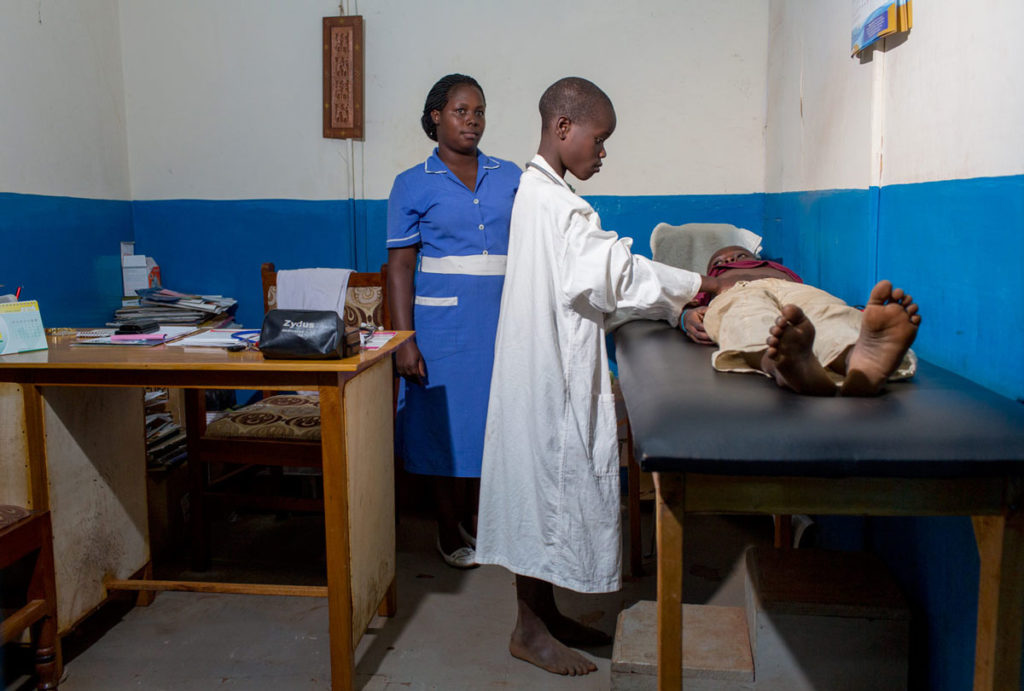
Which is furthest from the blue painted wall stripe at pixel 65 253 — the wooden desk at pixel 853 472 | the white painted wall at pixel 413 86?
the wooden desk at pixel 853 472

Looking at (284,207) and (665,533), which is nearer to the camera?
(665,533)

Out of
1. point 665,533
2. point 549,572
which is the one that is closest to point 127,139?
point 549,572

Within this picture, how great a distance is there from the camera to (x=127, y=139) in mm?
4086

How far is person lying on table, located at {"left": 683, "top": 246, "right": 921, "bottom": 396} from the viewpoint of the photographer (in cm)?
144

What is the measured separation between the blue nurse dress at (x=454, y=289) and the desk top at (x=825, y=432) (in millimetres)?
1340

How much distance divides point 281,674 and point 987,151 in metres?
2.15

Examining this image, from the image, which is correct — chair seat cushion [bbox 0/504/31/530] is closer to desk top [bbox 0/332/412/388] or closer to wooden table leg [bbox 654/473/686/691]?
desk top [bbox 0/332/412/388]

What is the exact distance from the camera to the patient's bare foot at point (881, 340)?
1462 millimetres

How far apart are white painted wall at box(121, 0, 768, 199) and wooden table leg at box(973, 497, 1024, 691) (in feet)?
8.98

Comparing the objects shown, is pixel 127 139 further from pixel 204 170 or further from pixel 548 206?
pixel 548 206

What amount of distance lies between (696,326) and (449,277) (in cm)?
101

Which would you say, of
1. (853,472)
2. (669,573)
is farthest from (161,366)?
(853,472)

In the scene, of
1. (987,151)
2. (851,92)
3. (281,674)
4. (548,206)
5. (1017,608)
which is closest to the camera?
(1017,608)

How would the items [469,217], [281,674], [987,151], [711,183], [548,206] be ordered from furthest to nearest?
[711,183]
[469,217]
[281,674]
[548,206]
[987,151]
